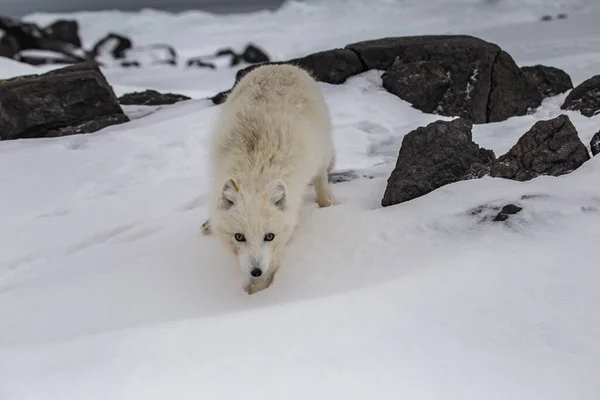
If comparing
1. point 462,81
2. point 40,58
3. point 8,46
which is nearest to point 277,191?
point 462,81

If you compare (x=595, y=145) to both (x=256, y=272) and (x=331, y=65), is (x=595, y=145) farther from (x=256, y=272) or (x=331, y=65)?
(x=331, y=65)

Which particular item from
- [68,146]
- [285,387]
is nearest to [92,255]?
[285,387]

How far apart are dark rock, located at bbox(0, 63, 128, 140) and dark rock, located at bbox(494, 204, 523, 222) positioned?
6.09m

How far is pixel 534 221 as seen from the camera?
333 centimetres

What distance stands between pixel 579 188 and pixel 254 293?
2249mm

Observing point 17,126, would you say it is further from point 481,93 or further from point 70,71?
point 481,93

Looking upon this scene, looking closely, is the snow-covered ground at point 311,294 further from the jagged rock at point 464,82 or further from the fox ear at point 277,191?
the jagged rock at point 464,82

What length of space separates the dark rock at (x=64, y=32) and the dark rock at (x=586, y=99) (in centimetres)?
3247

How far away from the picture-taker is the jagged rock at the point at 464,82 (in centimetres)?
788

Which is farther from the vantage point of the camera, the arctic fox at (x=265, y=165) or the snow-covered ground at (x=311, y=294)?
the arctic fox at (x=265, y=165)

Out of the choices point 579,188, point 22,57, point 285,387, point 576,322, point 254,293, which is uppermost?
point 579,188

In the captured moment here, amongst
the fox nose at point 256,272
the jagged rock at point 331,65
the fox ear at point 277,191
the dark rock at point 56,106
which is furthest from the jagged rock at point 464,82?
the fox nose at point 256,272

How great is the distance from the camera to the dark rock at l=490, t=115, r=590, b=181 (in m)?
4.08

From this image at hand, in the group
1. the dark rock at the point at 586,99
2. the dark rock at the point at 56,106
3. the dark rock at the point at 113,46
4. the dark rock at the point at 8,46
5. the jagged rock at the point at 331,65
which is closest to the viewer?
the dark rock at the point at 586,99
